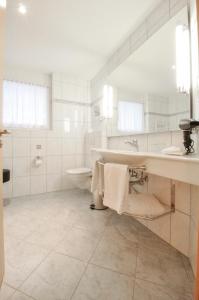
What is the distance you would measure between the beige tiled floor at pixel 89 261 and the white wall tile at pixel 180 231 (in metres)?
0.06

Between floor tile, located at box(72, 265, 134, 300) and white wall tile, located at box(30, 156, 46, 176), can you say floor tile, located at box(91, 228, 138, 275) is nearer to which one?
floor tile, located at box(72, 265, 134, 300)

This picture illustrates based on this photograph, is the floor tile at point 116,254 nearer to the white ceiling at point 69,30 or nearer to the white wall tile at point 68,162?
the white wall tile at point 68,162

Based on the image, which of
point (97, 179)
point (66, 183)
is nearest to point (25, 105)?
point (66, 183)

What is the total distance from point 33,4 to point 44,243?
217 centimetres

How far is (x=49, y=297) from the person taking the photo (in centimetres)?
89

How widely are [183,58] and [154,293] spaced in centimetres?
164

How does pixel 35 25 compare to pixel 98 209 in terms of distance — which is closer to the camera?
pixel 35 25

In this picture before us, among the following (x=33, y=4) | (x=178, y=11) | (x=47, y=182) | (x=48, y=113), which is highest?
(x=33, y=4)

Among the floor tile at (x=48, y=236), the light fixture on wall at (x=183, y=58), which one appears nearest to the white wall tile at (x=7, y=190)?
the floor tile at (x=48, y=236)

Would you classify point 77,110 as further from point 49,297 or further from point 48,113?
point 49,297

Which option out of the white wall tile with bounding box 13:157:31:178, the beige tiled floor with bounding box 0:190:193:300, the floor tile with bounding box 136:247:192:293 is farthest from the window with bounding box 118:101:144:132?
the white wall tile with bounding box 13:157:31:178

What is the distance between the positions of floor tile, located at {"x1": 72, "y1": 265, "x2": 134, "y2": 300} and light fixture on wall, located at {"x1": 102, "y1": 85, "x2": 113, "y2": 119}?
1.93 meters

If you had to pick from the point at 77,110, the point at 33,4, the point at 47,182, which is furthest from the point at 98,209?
the point at 33,4

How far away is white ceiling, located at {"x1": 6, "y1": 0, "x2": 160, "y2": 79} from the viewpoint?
1.53m
